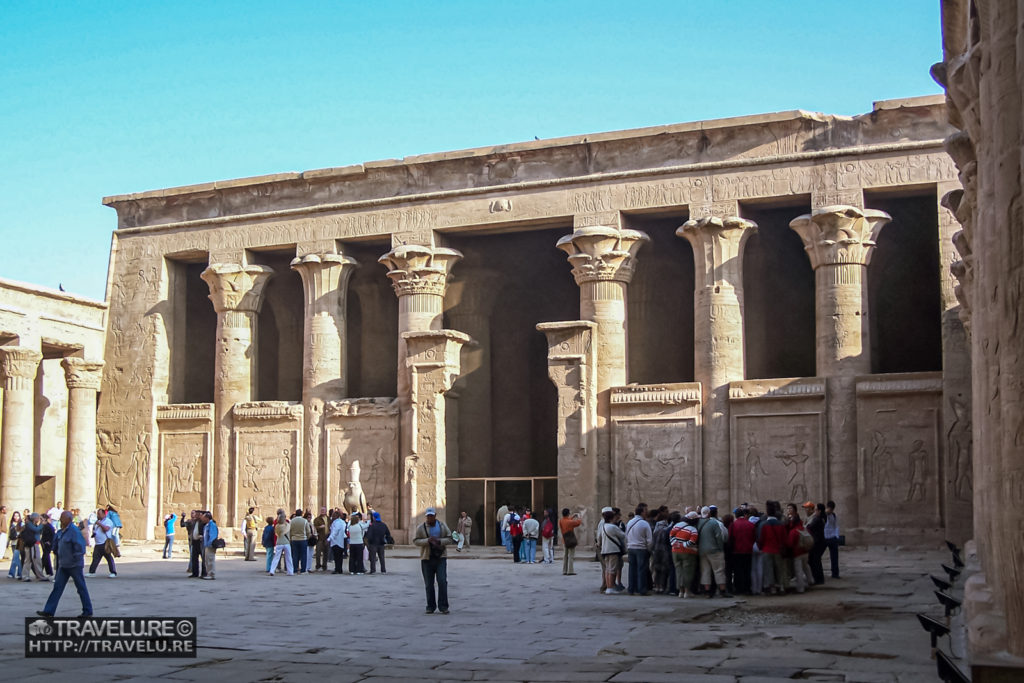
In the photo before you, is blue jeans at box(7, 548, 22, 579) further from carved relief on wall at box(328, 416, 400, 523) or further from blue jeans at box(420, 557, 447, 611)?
carved relief on wall at box(328, 416, 400, 523)

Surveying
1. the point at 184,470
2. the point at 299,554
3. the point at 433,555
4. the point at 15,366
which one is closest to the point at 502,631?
the point at 433,555

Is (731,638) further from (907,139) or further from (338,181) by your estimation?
(338,181)

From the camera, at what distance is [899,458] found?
2328 cm

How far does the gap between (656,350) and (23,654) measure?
68.0 ft

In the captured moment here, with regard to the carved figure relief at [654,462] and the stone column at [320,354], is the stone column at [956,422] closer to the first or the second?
the carved figure relief at [654,462]

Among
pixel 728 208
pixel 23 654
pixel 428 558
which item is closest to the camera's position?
pixel 23 654

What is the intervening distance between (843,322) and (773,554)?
9712 millimetres

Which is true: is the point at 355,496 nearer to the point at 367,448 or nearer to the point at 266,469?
the point at 367,448

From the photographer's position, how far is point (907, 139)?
24.0m

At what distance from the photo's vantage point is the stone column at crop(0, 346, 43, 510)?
2630 centimetres

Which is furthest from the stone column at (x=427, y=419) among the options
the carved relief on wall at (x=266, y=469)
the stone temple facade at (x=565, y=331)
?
the carved relief on wall at (x=266, y=469)

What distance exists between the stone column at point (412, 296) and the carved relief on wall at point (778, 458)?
6.77 meters

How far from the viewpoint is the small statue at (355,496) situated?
26.8 metres

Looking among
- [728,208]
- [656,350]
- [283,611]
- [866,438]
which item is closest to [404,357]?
[656,350]
